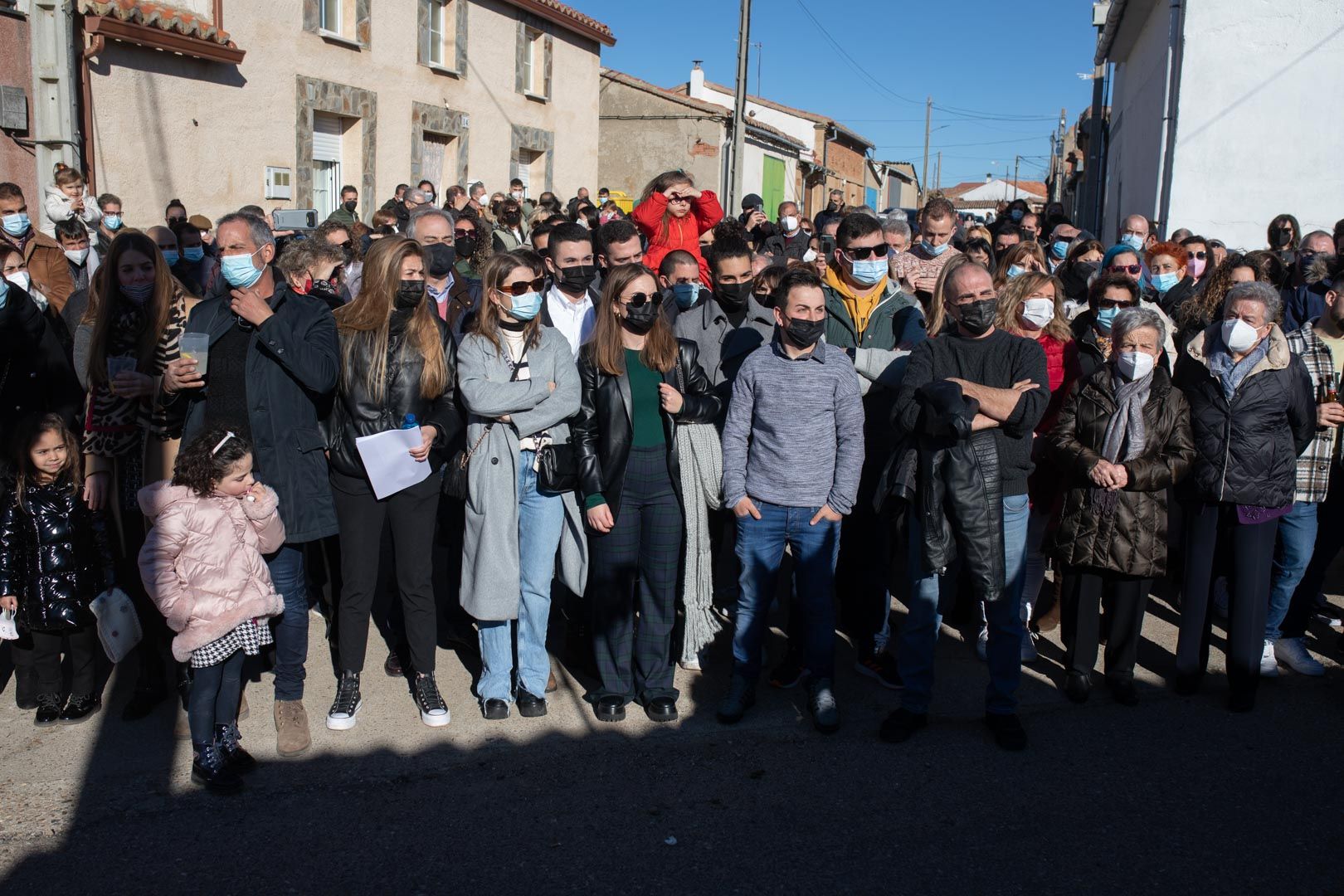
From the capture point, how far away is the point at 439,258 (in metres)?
5.37

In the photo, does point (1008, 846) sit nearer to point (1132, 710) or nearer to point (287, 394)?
point (1132, 710)

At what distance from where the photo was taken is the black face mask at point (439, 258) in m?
5.34

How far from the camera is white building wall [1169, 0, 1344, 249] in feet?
36.0

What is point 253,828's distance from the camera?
146 inches

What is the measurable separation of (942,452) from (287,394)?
8.68 ft

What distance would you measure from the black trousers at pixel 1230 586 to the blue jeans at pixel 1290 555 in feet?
0.59

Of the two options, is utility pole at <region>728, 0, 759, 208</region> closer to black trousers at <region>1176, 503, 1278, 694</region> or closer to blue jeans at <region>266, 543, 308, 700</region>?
black trousers at <region>1176, 503, 1278, 694</region>

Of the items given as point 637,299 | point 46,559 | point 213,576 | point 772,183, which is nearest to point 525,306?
point 637,299

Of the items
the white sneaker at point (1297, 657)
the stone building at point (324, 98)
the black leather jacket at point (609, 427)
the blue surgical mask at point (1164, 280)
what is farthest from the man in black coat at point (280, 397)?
the stone building at point (324, 98)

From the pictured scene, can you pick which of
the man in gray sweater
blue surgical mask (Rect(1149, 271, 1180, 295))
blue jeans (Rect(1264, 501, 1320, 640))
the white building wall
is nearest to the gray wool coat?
the man in gray sweater

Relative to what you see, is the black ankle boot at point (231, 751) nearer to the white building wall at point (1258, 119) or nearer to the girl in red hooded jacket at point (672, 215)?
the girl in red hooded jacket at point (672, 215)

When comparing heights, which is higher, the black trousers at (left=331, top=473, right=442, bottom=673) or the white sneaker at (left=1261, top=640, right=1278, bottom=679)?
the black trousers at (left=331, top=473, right=442, bottom=673)

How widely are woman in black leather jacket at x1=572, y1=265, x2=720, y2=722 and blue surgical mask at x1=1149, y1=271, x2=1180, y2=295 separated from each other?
151 inches

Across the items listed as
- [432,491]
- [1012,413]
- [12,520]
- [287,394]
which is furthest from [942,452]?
[12,520]
